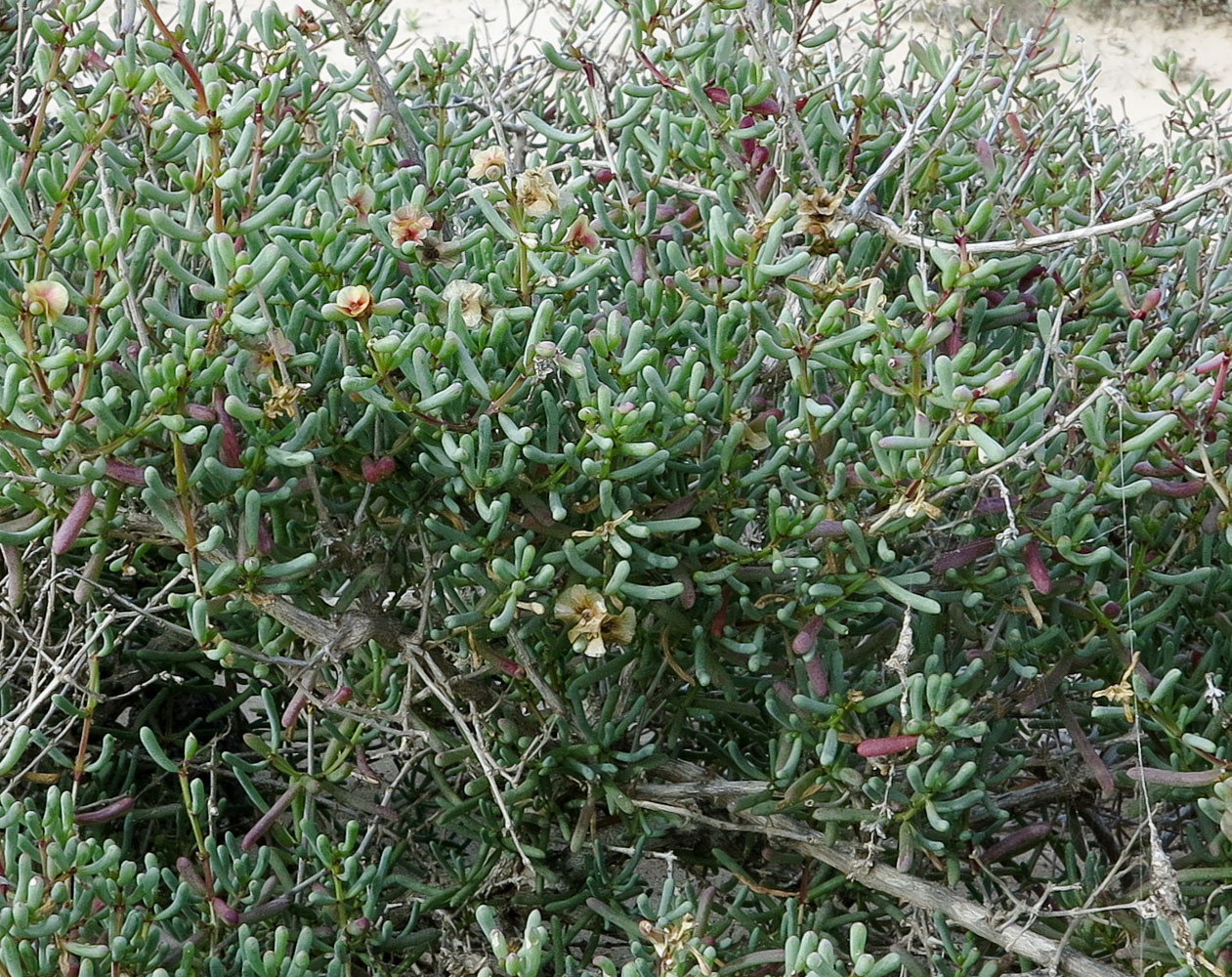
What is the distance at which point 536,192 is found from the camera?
4.10 ft

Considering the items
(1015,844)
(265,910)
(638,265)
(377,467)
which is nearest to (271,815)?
(265,910)

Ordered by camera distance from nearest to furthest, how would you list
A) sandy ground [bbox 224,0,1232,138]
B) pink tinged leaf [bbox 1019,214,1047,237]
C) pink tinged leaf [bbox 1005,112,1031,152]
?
1. pink tinged leaf [bbox 1019,214,1047,237]
2. pink tinged leaf [bbox 1005,112,1031,152]
3. sandy ground [bbox 224,0,1232,138]

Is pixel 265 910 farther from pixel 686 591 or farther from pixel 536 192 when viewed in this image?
pixel 536 192

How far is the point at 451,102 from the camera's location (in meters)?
1.96

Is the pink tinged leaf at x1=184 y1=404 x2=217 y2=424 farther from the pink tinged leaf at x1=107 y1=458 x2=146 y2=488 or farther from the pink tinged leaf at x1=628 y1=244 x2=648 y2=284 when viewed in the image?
the pink tinged leaf at x1=628 y1=244 x2=648 y2=284

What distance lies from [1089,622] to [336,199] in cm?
97

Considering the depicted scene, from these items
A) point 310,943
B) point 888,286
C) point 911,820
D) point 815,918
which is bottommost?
point 310,943

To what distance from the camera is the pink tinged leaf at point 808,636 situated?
1.31 meters

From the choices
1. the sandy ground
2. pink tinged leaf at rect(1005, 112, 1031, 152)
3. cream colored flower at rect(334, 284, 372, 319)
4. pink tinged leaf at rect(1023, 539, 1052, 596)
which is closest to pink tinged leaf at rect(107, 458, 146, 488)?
cream colored flower at rect(334, 284, 372, 319)

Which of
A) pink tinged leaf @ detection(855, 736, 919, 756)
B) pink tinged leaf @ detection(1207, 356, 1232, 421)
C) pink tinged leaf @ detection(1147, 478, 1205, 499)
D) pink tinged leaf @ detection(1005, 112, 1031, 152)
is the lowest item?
pink tinged leaf @ detection(855, 736, 919, 756)

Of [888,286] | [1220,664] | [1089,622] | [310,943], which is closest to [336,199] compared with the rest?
[888,286]

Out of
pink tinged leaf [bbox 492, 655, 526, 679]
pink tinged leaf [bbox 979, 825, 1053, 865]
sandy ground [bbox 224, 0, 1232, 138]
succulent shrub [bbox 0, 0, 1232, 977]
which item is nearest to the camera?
succulent shrub [bbox 0, 0, 1232, 977]

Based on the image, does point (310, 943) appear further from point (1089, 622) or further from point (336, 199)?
point (1089, 622)

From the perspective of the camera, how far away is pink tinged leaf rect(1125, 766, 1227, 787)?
128cm
